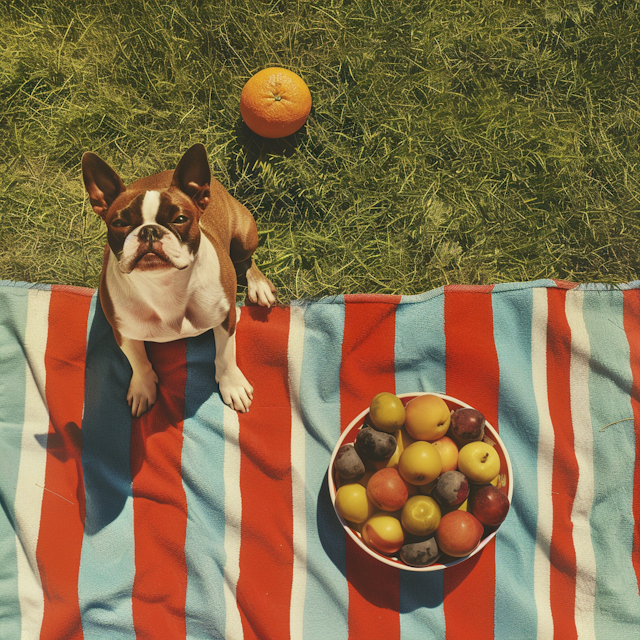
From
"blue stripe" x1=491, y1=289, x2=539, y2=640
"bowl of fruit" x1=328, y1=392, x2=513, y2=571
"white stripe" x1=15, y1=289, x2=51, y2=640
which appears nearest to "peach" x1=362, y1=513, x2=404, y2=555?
"bowl of fruit" x1=328, y1=392, x2=513, y2=571

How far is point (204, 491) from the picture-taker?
3334 millimetres

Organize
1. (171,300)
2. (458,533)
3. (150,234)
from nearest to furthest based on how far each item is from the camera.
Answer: (150,234) < (171,300) < (458,533)

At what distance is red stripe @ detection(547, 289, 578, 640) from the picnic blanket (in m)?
0.01

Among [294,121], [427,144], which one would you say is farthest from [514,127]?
[294,121]

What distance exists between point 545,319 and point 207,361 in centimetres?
230

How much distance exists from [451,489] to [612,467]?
1288mm

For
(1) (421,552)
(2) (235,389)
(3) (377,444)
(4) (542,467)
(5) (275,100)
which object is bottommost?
(1) (421,552)

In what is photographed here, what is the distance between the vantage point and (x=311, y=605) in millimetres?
3281

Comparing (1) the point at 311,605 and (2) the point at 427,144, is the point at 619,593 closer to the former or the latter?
(1) the point at 311,605

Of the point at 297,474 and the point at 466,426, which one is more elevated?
the point at 466,426

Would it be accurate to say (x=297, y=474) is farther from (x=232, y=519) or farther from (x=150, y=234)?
(x=150, y=234)

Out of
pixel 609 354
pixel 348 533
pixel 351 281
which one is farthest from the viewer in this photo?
pixel 351 281

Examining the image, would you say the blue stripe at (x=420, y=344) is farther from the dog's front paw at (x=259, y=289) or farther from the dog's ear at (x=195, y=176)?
the dog's ear at (x=195, y=176)

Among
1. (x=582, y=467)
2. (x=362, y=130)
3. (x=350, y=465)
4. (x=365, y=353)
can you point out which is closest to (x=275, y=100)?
(x=362, y=130)
